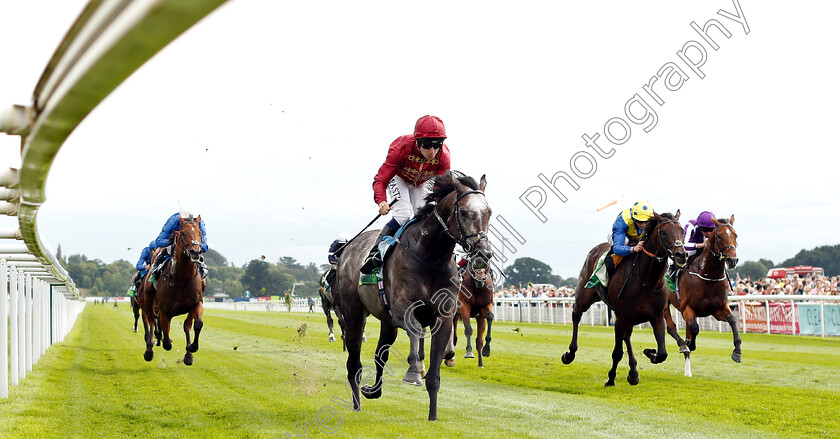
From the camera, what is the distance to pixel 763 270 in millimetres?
86188

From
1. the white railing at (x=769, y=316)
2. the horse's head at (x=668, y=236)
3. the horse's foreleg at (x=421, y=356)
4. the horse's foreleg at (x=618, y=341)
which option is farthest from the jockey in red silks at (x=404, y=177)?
the white railing at (x=769, y=316)

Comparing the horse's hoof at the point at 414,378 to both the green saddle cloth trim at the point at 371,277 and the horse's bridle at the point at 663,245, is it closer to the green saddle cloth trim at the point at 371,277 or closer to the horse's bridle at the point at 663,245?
the green saddle cloth trim at the point at 371,277

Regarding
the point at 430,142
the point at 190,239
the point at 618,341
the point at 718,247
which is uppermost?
the point at 430,142

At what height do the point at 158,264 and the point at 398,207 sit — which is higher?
the point at 398,207

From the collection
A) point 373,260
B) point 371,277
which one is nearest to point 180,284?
point 371,277

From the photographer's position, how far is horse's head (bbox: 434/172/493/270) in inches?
196

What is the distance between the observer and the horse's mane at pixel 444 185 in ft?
18.2

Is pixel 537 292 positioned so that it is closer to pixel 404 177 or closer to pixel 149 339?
pixel 149 339

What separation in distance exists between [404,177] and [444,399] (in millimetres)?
2472

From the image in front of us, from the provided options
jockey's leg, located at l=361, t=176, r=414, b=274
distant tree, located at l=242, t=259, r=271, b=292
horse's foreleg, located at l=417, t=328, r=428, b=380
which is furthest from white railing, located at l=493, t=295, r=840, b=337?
distant tree, located at l=242, t=259, r=271, b=292

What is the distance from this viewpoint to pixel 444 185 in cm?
566

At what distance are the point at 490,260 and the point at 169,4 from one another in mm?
4314

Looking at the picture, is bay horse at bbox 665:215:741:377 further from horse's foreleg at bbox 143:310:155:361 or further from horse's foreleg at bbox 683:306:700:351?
horse's foreleg at bbox 143:310:155:361

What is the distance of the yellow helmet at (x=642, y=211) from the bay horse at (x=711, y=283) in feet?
5.48
